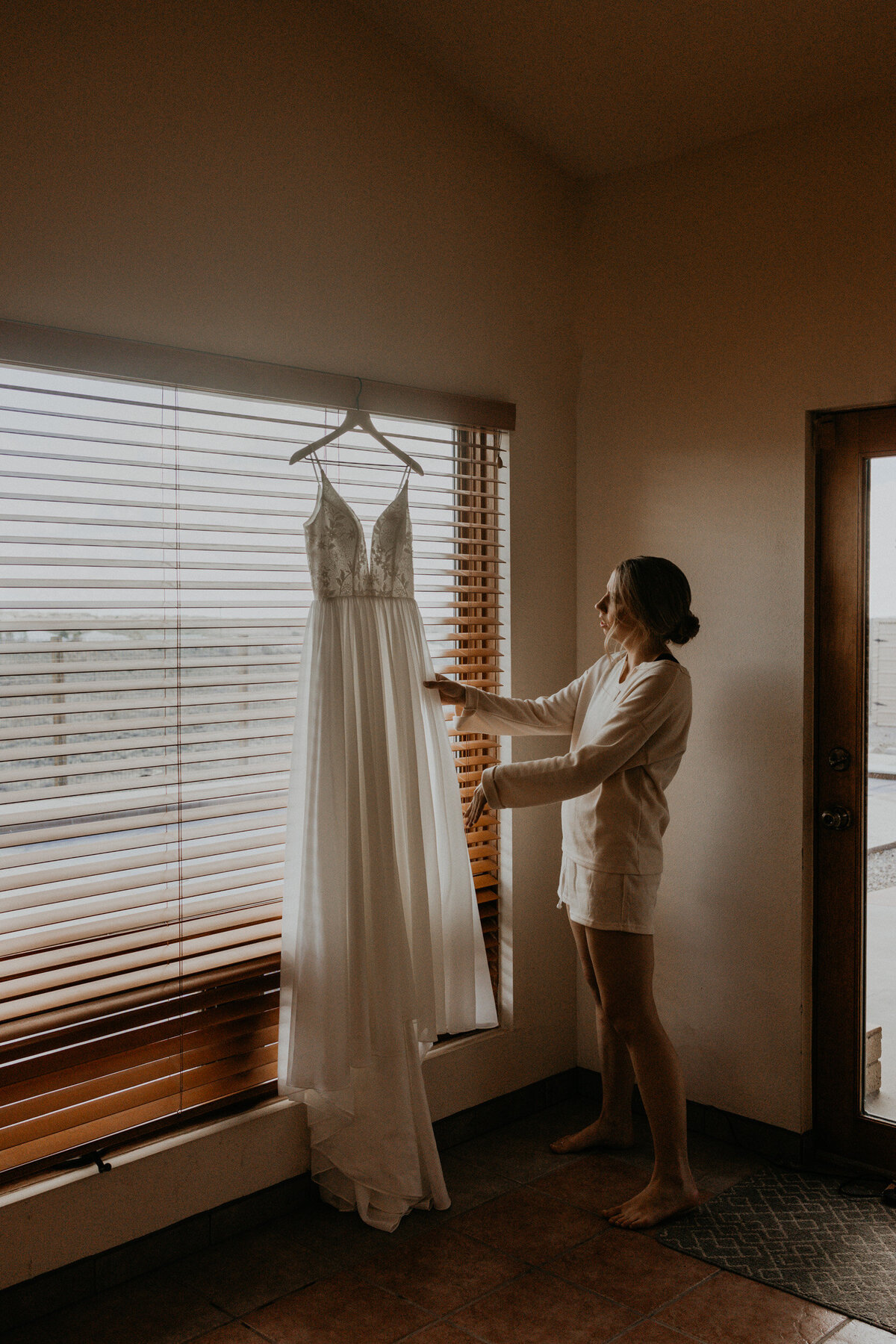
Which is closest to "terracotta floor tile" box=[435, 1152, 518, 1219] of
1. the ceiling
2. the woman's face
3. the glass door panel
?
the glass door panel

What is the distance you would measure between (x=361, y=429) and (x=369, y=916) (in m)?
1.28

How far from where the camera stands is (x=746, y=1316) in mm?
2420

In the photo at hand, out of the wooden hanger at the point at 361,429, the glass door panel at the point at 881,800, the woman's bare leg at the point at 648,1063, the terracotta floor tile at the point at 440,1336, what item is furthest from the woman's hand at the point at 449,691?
the terracotta floor tile at the point at 440,1336

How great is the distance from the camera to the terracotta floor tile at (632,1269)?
250 cm

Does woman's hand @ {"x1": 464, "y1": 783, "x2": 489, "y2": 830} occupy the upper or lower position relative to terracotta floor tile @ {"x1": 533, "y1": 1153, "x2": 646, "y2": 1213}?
upper

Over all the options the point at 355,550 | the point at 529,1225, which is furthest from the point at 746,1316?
the point at 355,550

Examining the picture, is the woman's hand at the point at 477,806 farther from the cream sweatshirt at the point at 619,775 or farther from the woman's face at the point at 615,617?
the woman's face at the point at 615,617

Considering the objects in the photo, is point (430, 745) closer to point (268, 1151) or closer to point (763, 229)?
point (268, 1151)

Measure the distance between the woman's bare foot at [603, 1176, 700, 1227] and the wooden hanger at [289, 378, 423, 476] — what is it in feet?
6.58

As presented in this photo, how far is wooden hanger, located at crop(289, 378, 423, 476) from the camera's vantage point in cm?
275

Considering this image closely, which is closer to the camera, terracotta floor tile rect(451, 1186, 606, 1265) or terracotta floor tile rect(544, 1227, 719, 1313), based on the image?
terracotta floor tile rect(544, 1227, 719, 1313)

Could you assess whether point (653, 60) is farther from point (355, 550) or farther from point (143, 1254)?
point (143, 1254)

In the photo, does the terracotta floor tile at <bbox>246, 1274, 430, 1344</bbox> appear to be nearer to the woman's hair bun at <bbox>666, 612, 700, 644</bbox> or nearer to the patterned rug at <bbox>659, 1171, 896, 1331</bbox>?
the patterned rug at <bbox>659, 1171, 896, 1331</bbox>

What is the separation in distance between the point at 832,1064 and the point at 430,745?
150 cm
